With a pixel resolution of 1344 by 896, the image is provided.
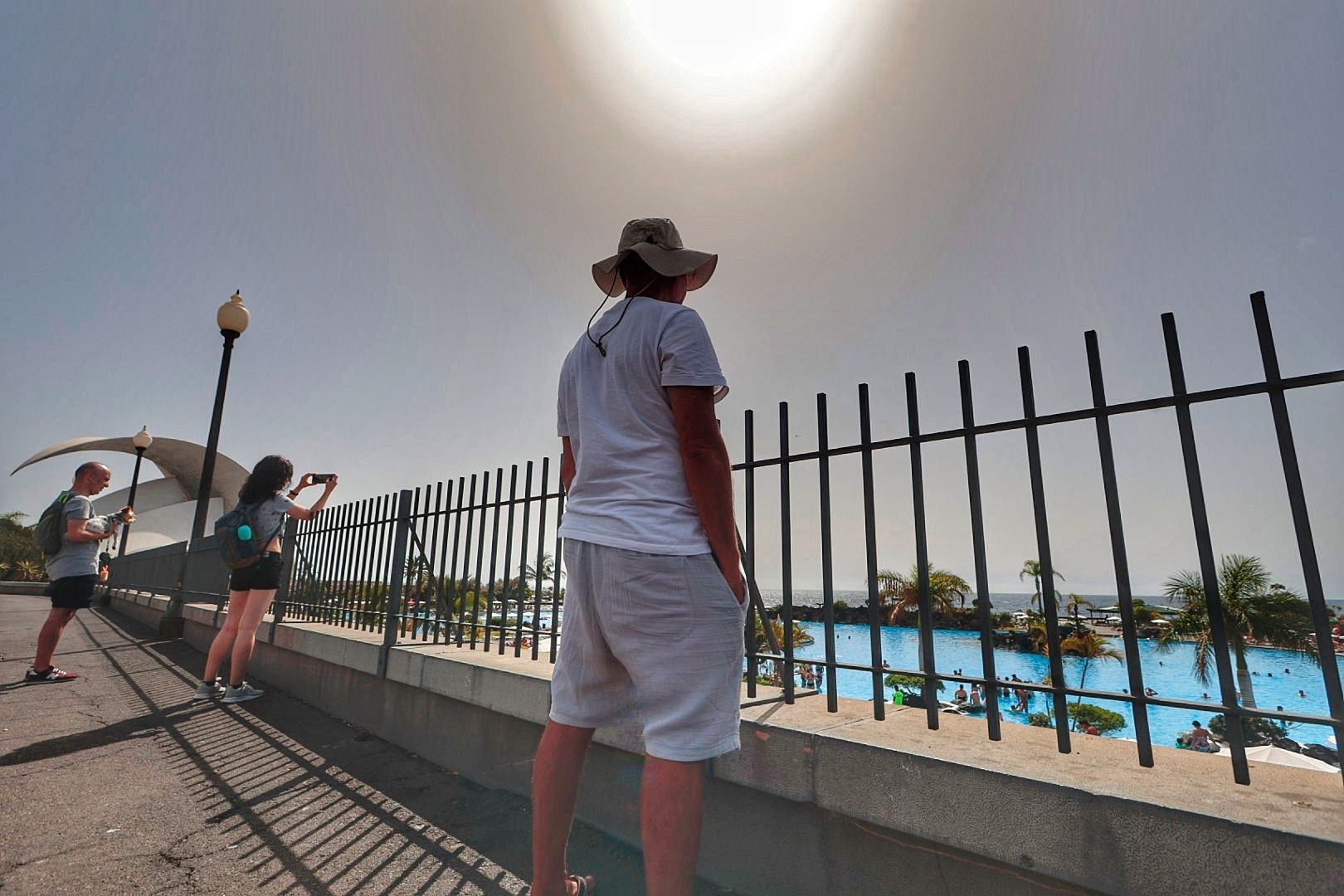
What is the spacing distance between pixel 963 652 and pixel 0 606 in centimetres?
12003

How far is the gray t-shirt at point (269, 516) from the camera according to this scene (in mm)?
5160

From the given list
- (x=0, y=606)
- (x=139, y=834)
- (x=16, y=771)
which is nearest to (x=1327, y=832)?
(x=139, y=834)

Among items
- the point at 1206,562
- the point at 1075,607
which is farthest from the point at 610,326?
the point at 1075,607

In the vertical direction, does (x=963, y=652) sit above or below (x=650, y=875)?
below

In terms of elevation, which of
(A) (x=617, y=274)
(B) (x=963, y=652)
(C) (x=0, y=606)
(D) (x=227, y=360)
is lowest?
(B) (x=963, y=652)

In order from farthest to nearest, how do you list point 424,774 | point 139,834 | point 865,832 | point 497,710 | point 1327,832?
point 424,774 < point 497,710 < point 139,834 < point 865,832 < point 1327,832

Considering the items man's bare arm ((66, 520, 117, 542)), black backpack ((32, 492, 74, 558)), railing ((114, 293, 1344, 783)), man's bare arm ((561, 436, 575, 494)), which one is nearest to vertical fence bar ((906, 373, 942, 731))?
railing ((114, 293, 1344, 783))

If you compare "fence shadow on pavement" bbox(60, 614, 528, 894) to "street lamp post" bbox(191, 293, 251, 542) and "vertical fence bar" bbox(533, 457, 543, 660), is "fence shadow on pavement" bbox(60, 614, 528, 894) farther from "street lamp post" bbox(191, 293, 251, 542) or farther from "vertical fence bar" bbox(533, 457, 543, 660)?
"street lamp post" bbox(191, 293, 251, 542)

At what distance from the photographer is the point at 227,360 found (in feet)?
34.9

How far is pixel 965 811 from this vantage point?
5.65 ft

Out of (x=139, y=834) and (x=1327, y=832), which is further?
(x=139, y=834)

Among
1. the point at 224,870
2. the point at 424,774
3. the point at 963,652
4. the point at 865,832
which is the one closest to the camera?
the point at 865,832

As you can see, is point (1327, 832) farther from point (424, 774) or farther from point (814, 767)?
point (424, 774)

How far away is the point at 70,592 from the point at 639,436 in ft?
23.2
